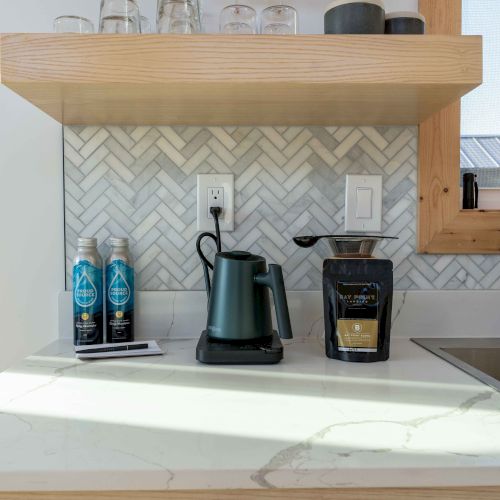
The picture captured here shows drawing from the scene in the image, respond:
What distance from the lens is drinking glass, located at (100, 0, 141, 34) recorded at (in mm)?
1011

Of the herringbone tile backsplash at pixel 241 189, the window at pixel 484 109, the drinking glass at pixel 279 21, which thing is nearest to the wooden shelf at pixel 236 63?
the drinking glass at pixel 279 21

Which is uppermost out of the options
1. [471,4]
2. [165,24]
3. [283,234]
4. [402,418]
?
[471,4]

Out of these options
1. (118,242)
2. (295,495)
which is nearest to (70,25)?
(118,242)

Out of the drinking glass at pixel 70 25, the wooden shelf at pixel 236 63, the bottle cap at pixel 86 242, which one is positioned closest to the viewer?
the wooden shelf at pixel 236 63

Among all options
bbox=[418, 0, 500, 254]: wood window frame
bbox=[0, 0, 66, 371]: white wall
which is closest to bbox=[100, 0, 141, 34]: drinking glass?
bbox=[0, 0, 66, 371]: white wall

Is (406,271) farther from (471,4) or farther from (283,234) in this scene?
(471,4)

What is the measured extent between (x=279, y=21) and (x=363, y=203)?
1.43 ft

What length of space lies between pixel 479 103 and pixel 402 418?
0.91 metres

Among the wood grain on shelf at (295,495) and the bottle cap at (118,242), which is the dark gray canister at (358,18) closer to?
the bottle cap at (118,242)

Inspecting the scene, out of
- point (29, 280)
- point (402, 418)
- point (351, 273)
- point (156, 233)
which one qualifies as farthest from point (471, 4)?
point (29, 280)

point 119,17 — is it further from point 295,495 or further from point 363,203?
point 295,495

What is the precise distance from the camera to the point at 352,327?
1.00 meters

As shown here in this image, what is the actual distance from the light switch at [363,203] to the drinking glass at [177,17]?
48cm

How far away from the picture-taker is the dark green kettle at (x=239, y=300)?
3.30 ft
